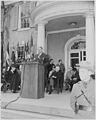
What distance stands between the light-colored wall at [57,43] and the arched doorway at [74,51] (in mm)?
274

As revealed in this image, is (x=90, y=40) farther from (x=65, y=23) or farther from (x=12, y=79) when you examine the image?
(x=12, y=79)

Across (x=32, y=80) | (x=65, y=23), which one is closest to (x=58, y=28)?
(x=65, y=23)

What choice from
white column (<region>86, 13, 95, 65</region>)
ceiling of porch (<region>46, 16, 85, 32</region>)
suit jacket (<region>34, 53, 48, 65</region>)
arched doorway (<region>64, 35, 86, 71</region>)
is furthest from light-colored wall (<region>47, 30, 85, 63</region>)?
suit jacket (<region>34, 53, 48, 65</region>)

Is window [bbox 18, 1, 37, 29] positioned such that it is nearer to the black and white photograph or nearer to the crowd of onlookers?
the black and white photograph

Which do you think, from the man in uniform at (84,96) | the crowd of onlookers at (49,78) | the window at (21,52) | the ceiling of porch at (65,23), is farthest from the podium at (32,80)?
the window at (21,52)

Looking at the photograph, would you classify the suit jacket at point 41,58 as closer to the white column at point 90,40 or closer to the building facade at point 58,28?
the building facade at point 58,28

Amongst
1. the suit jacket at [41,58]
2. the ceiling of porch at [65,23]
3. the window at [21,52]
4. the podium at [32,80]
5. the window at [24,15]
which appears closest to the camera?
the podium at [32,80]

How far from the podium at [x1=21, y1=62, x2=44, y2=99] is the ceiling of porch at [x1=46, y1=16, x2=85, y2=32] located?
12.6ft

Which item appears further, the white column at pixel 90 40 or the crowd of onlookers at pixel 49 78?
the white column at pixel 90 40

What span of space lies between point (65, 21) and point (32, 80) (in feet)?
16.3

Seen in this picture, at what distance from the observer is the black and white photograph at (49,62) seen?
2.37 meters

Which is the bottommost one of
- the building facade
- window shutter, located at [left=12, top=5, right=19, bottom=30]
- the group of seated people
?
the group of seated people

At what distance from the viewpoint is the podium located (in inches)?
303

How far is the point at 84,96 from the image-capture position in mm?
2197
